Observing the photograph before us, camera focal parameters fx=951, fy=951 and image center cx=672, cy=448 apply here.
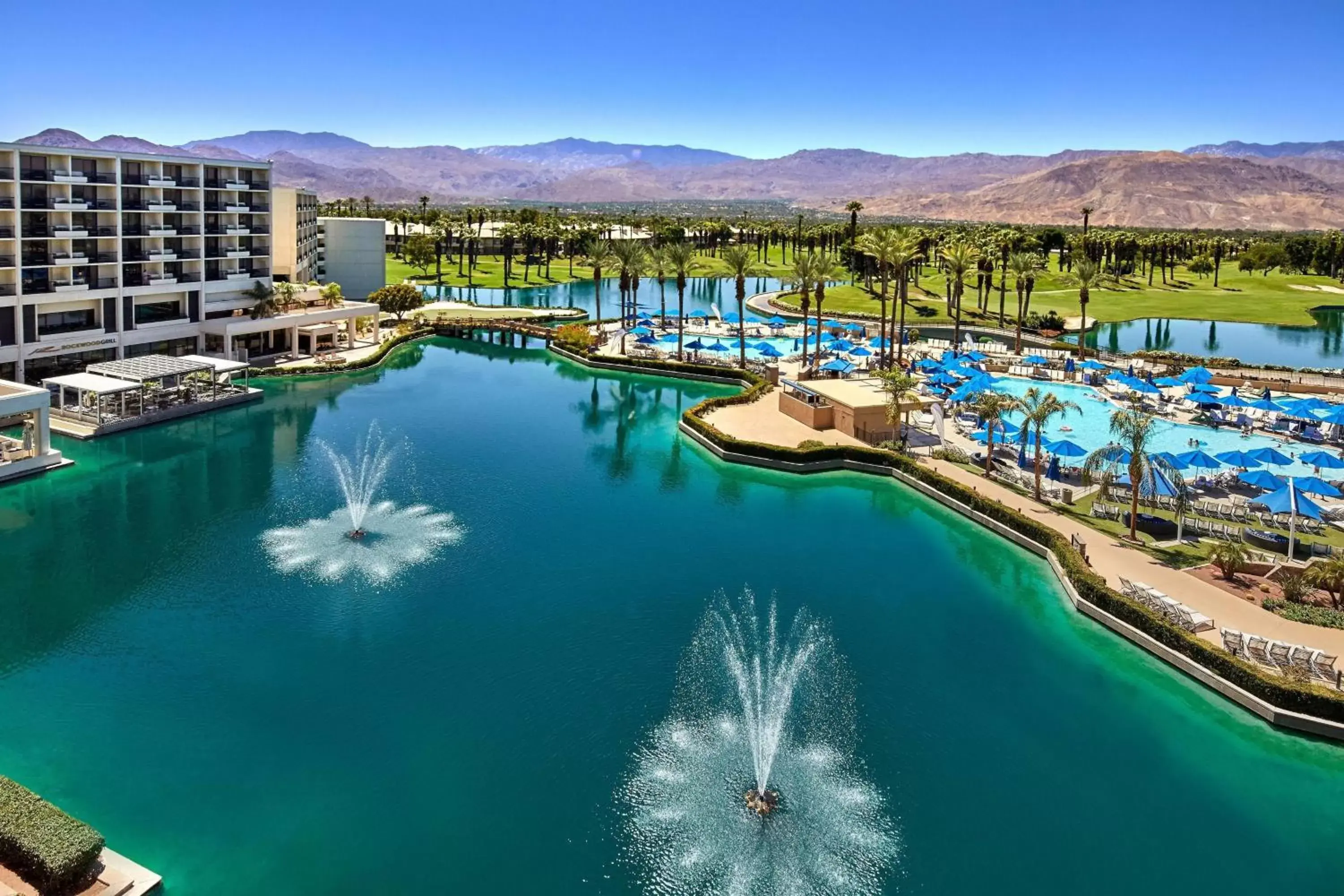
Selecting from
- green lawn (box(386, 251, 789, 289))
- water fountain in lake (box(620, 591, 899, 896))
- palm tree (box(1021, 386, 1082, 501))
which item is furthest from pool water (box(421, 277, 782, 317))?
water fountain in lake (box(620, 591, 899, 896))

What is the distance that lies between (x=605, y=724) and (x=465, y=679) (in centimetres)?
457

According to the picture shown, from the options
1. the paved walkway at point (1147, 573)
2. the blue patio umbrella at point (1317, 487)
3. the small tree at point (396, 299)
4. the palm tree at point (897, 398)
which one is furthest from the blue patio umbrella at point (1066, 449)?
the small tree at point (396, 299)

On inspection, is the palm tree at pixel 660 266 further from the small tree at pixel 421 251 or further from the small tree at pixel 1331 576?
the small tree at pixel 1331 576

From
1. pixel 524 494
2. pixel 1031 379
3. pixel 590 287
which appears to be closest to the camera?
pixel 524 494

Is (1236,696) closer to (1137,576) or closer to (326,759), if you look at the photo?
(1137,576)

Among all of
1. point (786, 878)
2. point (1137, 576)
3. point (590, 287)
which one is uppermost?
point (590, 287)

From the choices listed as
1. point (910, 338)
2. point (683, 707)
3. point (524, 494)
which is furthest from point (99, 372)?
point (910, 338)

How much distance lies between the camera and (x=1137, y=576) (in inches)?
1316

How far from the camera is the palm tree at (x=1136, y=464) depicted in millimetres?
37219

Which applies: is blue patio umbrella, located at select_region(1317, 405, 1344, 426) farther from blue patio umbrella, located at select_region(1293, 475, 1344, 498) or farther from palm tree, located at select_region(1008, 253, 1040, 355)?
palm tree, located at select_region(1008, 253, 1040, 355)

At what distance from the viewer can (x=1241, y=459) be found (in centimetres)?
4509

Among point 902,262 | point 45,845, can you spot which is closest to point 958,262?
point 902,262

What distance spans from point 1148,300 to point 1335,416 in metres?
81.3

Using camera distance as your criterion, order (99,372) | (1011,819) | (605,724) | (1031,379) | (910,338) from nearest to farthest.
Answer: (1011,819), (605,724), (99,372), (1031,379), (910,338)
